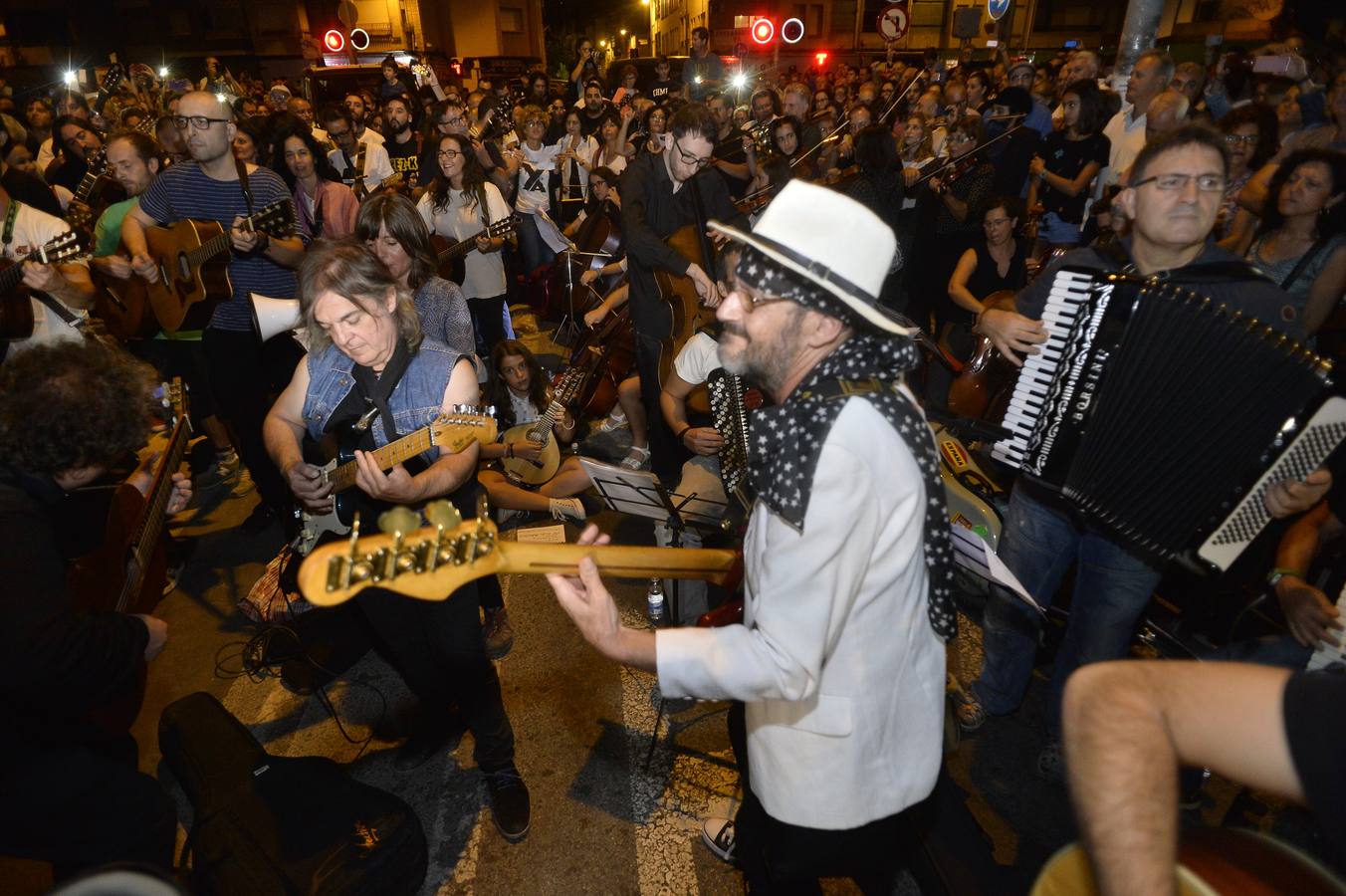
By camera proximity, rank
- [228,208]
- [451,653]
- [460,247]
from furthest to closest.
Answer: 1. [460,247]
2. [228,208]
3. [451,653]

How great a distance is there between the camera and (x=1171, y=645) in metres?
3.18

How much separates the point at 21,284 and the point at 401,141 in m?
6.81

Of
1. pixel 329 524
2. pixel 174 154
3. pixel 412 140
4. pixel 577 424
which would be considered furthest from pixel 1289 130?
pixel 174 154

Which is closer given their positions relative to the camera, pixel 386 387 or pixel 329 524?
pixel 386 387

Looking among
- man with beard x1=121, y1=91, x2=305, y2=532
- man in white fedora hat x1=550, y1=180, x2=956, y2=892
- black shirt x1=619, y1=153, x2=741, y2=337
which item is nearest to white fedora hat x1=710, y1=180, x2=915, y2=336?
man in white fedora hat x1=550, y1=180, x2=956, y2=892

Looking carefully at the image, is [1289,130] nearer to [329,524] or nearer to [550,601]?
[550,601]

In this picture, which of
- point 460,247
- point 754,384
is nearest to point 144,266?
point 460,247

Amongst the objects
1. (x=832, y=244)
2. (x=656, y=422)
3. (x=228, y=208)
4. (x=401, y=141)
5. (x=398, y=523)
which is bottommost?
(x=656, y=422)

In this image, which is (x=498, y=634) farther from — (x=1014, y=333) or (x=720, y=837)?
(x=1014, y=333)

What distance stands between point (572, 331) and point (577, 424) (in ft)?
8.07

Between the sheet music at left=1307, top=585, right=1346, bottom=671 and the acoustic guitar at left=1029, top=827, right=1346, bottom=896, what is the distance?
117cm

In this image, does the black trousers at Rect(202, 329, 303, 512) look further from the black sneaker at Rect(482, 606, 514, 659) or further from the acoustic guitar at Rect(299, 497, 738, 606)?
the acoustic guitar at Rect(299, 497, 738, 606)

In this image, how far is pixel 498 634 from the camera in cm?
398

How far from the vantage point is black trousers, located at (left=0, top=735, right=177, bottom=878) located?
209 cm
